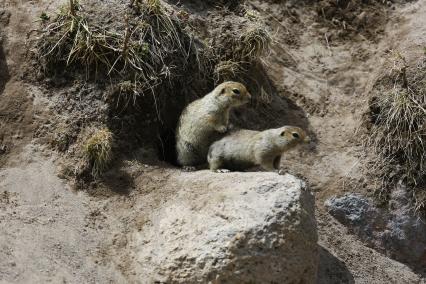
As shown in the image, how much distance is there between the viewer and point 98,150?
36.1 ft

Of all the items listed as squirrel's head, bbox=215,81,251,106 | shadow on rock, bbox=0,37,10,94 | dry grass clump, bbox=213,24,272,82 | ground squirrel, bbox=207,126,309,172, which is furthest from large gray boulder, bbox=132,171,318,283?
shadow on rock, bbox=0,37,10,94

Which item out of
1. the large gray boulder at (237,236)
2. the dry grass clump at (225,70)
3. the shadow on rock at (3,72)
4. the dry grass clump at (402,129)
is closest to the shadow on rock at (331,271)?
the large gray boulder at (237,236)

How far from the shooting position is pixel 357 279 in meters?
11.3

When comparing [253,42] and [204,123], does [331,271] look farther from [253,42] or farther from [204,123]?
[253,42]

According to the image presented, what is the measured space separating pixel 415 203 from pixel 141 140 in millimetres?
4316

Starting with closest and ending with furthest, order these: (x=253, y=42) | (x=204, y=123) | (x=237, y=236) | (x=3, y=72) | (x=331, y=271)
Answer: (x=237, y=236) < (x=331, y=271) < (x=204, y=123) < (x=3, y=72) < (x=253, y=42)

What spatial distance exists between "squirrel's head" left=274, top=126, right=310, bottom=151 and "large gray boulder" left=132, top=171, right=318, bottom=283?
4.07 ft

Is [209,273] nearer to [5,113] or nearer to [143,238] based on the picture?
[143,238]

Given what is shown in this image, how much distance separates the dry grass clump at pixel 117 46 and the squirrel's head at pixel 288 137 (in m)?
2.04

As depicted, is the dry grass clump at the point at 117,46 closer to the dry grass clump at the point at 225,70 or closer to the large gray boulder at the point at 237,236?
the dry grass clump at the point at 225,70

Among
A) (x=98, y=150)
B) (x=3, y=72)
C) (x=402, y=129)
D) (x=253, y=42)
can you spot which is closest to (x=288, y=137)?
(x=402, y=129)

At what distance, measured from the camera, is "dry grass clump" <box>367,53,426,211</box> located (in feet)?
39.8

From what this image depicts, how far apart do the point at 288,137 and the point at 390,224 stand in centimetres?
227

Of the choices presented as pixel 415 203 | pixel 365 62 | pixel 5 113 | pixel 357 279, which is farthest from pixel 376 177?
pixel 5 113
